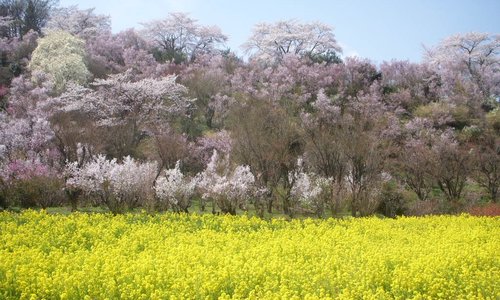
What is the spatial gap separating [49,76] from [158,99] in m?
8.89

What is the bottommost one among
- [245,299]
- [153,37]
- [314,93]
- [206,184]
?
[245,299]

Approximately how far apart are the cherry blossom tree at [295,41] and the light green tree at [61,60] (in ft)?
67.1

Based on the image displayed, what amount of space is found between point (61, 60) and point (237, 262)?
3093cm

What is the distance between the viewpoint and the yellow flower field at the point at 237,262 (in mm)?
8635

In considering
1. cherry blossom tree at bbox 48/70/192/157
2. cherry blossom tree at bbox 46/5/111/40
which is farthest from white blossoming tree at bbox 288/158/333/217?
cherry blossom tree at bbox 46/5/111/40

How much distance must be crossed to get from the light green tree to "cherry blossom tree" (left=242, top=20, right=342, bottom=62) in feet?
67.1

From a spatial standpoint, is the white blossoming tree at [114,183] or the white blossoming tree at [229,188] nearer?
the white blossoming tree at [114,183]

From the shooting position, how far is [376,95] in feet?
129

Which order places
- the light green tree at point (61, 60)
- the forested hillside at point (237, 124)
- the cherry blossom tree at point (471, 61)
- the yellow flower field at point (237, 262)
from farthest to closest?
the cherry blossom tree at point (471, 61), the light green tree at point (61, 60), the forested hillside at point (237, 124), the yellow flower field at point (237, 262)

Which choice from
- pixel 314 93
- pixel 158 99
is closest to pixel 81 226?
pixel 158 99

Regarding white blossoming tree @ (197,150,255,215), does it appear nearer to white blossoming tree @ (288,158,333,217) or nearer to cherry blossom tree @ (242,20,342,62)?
white blossoming tree @ (288,158,333,217)

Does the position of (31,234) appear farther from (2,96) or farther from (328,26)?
(328,26)

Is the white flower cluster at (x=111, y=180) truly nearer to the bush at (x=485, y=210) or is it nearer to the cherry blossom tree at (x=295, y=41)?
the bush at (x=485, y=210)

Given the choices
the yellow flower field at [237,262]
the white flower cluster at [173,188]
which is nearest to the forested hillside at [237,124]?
the white flower cluster at [173,188]
